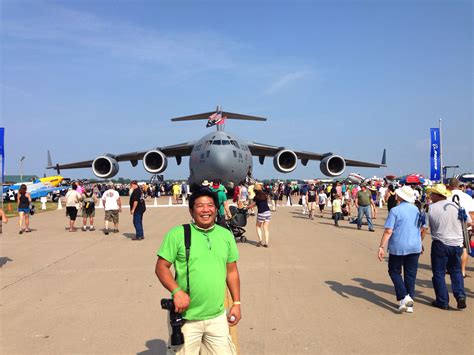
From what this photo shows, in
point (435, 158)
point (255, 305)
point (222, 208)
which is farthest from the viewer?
point (435, 158)

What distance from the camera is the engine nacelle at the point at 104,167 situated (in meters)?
25.9

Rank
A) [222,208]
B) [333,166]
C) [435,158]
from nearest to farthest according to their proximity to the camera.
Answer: [222,208]
[435,158]
[333,166]

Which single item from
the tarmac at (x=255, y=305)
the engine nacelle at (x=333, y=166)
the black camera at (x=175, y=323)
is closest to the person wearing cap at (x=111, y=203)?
the tarmac at (x=255, y=305)

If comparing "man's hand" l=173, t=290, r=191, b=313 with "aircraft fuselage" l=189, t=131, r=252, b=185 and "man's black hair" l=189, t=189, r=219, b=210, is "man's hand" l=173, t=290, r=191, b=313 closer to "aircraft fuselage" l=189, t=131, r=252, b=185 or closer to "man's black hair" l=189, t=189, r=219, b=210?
"man's black hair" l=189, t=189, r=219, b=210

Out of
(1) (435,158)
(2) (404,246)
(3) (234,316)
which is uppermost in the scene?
(1) (435,158)

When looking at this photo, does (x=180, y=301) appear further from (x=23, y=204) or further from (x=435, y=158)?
(x=435, y=158)

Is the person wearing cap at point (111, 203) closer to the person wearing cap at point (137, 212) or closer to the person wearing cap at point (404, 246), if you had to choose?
the person wearing cap at point (137, 212)

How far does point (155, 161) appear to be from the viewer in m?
25.4

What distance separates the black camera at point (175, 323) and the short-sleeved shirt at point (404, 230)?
328cm

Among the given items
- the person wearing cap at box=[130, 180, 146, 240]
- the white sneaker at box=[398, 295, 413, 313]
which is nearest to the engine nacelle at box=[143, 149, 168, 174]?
the person wearing cap at box=[130, 180, 146, 240]

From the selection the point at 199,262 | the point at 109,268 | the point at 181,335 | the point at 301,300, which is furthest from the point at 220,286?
the point at 109,268

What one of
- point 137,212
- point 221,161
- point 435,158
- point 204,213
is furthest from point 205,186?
point 435,158

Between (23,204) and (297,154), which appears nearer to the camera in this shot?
→ (23,204)

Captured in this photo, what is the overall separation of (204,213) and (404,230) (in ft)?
10.3
